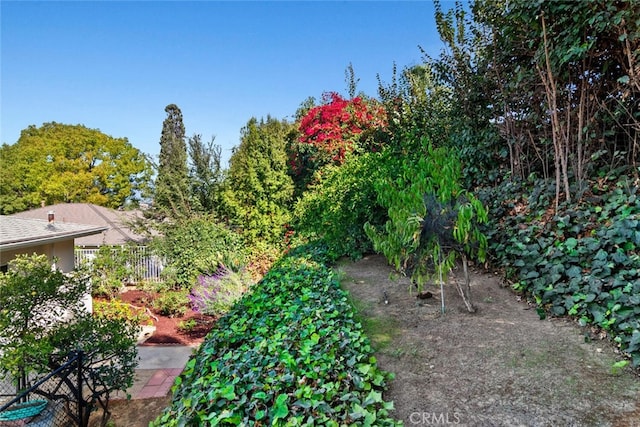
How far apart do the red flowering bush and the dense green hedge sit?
5.04 meters

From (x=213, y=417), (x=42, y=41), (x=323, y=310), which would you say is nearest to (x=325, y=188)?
(x=323, y=310)

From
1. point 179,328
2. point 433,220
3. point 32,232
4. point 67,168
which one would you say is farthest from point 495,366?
point 67,168

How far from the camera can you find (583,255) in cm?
297

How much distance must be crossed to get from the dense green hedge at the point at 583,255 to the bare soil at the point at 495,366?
168mm

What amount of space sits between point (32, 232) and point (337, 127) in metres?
7.32

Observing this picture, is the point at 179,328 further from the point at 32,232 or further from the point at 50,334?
the point at 50,334

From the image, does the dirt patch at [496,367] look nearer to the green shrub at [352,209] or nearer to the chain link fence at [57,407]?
the green shrub at [352,209]

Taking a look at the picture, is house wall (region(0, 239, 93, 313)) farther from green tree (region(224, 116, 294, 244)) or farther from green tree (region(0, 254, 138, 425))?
green tree (region(224, 116, 294, 244))

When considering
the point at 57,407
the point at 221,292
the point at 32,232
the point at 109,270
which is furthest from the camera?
the point at 109,270

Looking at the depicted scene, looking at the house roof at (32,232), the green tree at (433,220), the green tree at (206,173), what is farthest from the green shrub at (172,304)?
the green tree at (433,220)

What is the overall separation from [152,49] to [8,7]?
2800 millimetres

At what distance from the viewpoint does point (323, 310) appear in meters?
2.95

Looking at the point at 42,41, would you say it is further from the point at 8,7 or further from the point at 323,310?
the point at 323,310

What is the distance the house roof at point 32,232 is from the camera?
5.35 m
